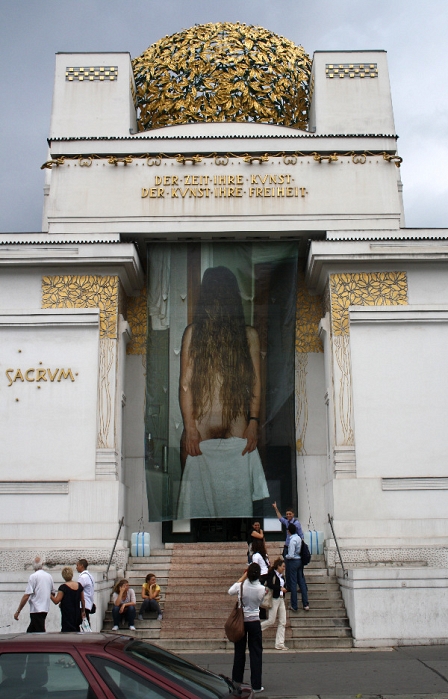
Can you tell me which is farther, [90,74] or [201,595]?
[90,74]

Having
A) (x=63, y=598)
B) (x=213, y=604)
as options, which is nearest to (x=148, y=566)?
(x=213, y=604)

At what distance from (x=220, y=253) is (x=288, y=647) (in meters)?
8.97

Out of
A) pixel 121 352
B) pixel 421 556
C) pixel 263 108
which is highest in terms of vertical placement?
pixel 263 108

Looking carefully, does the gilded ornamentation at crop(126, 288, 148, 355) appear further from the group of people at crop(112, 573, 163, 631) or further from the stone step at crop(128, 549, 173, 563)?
the group of people at crop(112, 573, 163, 631)

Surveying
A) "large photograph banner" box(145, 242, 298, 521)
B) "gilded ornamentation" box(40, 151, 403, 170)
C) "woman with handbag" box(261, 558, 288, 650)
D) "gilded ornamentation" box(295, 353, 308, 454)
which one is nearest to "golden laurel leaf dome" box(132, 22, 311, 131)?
"gilded ornamentation" box(40, 151, 403, 170)

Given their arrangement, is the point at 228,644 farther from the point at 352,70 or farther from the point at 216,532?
the point at 352,70

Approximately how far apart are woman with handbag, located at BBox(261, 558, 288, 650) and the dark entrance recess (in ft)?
17.4

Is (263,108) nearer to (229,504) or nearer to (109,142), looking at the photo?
(109,142)

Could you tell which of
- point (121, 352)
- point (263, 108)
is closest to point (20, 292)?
point (121, 352)

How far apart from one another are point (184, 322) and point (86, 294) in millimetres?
2254

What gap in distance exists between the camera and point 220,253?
17672 mm

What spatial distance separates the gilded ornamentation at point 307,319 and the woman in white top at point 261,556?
756 cm

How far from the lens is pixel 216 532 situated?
1723 cm

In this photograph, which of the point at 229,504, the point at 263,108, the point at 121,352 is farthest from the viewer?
the point at 263,108
